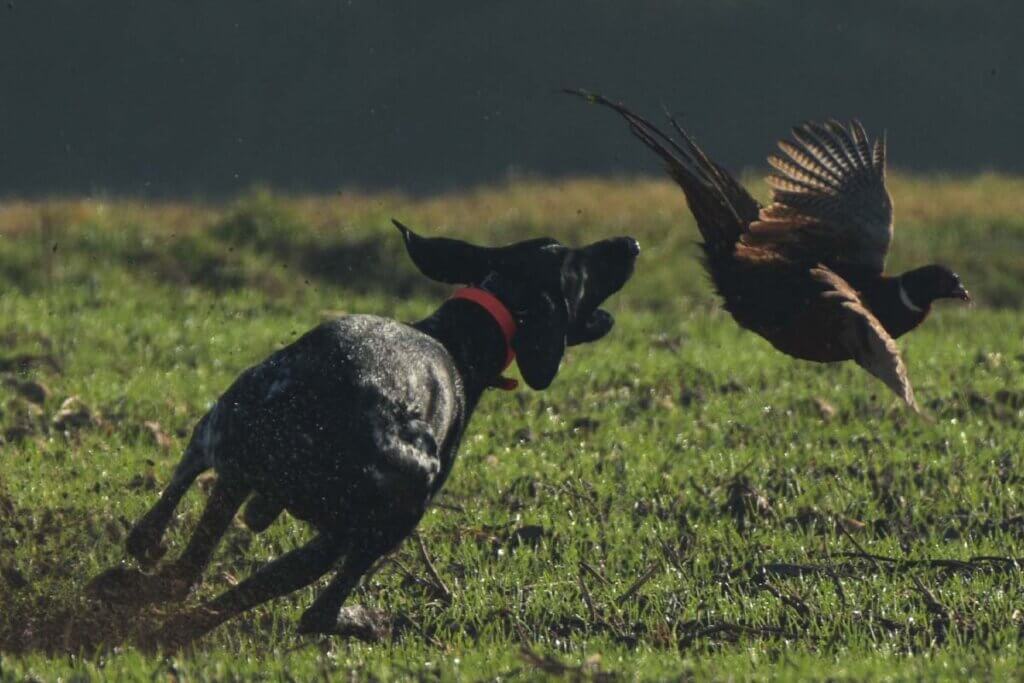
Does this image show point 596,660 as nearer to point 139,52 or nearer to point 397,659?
point 397,659

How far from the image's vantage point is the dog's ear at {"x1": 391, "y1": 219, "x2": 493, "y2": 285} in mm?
6457

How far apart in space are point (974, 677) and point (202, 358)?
686cm

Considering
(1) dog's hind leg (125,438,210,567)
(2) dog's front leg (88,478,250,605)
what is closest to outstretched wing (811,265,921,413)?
(2) dog's front leg (88,478,250,605)

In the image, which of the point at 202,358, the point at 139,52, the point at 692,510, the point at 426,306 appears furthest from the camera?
the point at 139,52

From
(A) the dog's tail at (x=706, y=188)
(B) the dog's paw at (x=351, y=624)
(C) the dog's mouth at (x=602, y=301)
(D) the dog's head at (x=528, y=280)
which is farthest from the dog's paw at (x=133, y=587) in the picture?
(A) the dog's tail at (x=706, y=188)

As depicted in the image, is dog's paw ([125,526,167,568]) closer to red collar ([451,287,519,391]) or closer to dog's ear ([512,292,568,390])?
red collar ([451,287,519,391])

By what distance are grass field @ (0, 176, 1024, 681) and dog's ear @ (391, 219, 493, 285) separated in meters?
1.24

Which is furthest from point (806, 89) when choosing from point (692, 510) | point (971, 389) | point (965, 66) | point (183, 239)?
point (692, 510)

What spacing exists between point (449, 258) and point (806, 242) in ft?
6.09

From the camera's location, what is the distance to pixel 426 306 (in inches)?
516

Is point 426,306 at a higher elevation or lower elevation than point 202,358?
higher

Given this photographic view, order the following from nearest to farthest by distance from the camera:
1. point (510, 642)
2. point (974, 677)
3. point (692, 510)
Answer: point (974, 677) → point (510, 642) → point (692, 510)

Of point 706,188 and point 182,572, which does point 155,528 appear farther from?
point 706,188

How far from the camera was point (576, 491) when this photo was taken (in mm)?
8188
